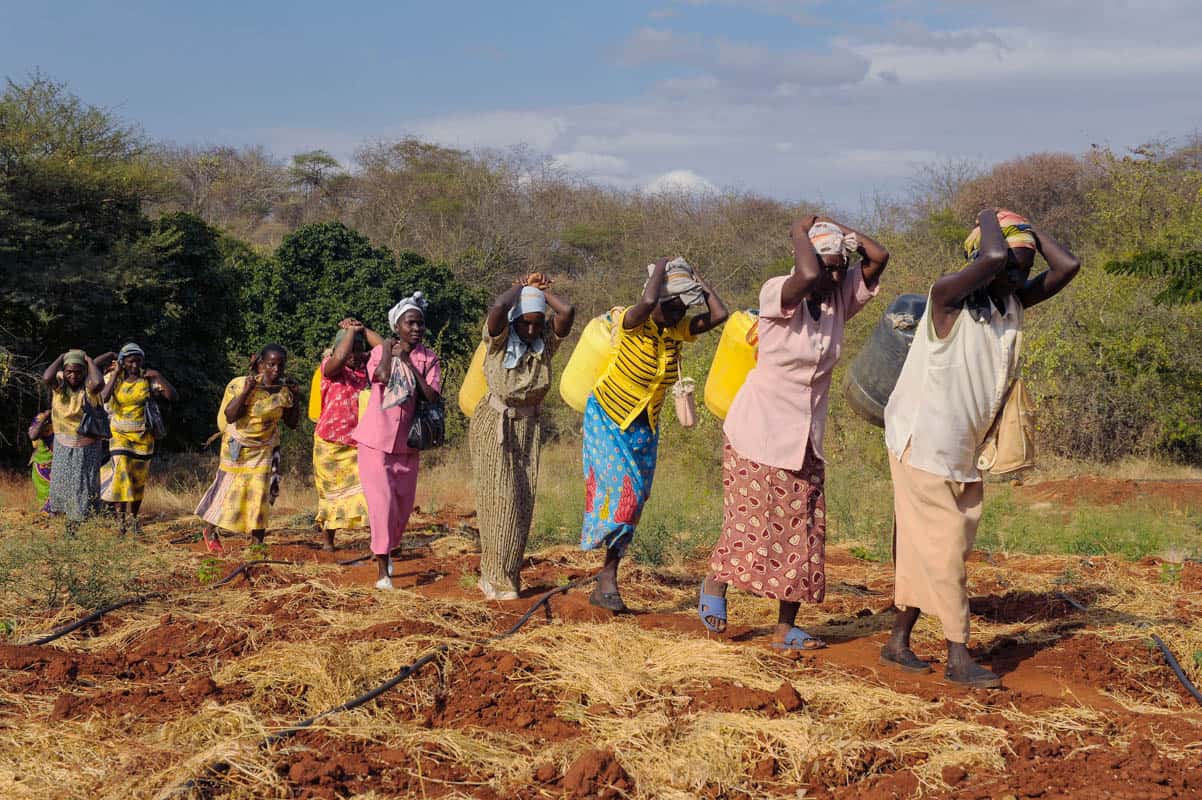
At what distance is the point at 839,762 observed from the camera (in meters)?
4.16

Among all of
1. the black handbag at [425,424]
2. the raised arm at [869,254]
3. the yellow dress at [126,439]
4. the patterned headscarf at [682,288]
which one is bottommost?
the yellow dress at [126,439]

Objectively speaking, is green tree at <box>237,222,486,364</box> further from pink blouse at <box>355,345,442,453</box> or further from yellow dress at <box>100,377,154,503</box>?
pink blouse at <box>355,345,442,453</box>

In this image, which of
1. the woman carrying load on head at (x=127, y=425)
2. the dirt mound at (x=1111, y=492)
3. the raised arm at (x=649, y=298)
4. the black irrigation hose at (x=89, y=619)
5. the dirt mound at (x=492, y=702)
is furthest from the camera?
the dirt mound at (x=1111, y=492)

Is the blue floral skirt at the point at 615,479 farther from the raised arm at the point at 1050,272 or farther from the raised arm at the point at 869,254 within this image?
the raised arm at the point at 1050,272

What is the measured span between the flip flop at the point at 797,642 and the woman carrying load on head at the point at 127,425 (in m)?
6.59

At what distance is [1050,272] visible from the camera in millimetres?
5137

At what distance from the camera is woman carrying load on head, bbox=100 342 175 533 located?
10281 millimetres

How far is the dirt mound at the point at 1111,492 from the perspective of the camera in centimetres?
1325

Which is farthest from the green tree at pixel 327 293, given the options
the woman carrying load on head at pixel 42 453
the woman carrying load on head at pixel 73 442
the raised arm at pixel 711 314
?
the raised arm at pixel 711 314

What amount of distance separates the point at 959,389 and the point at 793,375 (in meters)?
0.87

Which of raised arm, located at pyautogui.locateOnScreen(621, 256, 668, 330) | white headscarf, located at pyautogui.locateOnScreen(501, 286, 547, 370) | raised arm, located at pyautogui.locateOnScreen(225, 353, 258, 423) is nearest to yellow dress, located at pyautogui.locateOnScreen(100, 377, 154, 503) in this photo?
raised arm, located at pyautogui.locateOnScreen(225, 353, 258, 423)

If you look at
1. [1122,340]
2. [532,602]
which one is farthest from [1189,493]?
[532,602]

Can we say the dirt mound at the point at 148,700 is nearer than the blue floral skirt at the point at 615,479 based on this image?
Yes

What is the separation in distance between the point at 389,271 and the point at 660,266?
14943 millimetres
